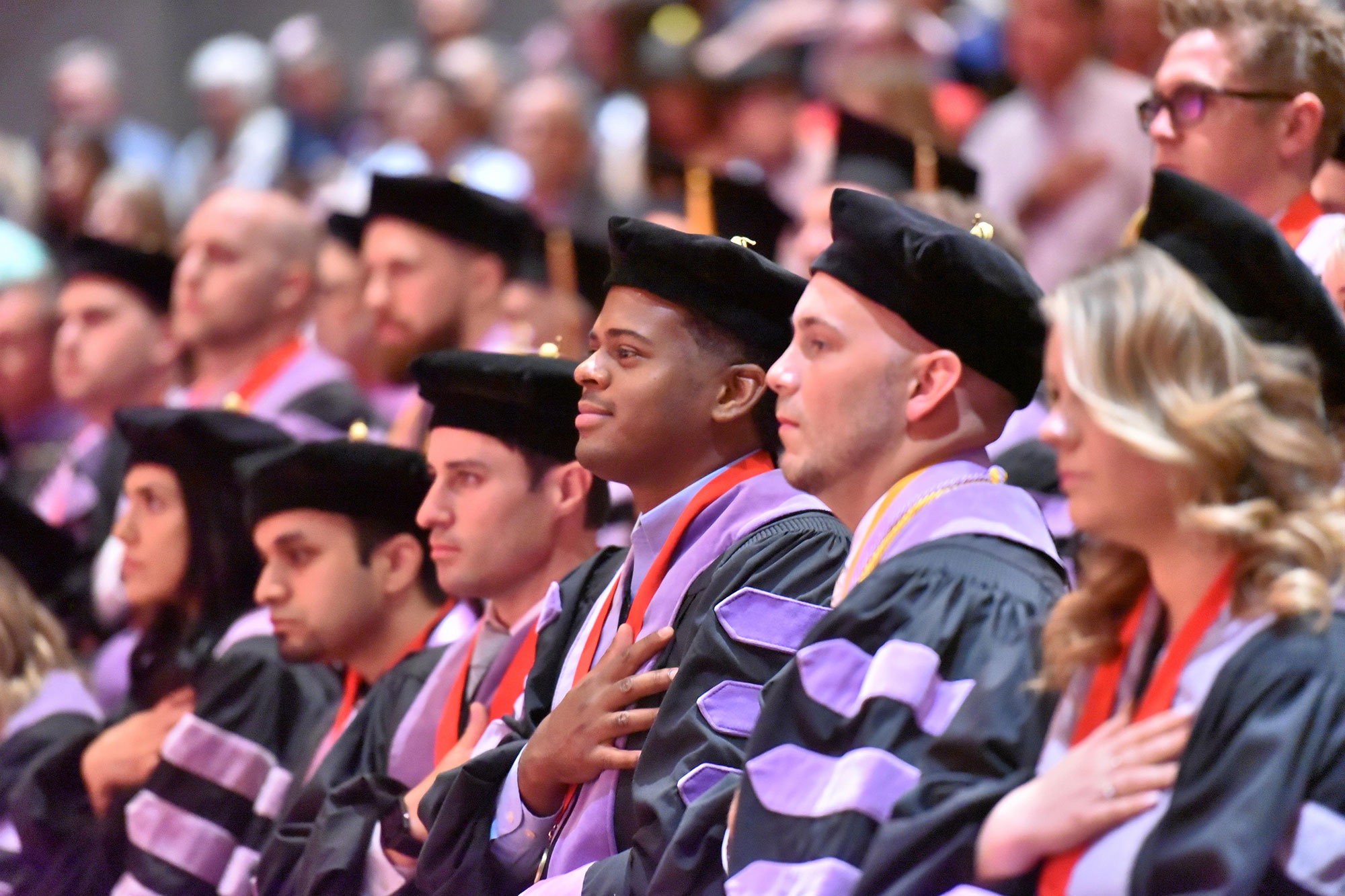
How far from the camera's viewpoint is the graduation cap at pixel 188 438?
5.16 metres

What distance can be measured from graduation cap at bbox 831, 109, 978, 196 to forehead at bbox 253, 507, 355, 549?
202 centimetres

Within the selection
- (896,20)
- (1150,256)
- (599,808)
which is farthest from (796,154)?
(1150,256)

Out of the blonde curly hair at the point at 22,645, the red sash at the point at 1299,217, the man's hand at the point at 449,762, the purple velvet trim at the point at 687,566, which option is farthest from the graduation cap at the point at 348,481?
the red sash at the point at 1299,217

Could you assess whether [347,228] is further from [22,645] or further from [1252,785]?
[1252,785]

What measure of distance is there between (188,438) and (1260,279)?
11.7 ft

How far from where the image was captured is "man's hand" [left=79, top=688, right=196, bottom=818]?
16.0 ft

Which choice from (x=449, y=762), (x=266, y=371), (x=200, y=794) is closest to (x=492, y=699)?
(x=449, y=762)

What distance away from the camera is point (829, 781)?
2.58 meters

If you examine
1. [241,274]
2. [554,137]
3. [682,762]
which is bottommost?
[682,762]

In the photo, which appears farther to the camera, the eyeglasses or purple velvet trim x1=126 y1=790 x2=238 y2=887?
purple velvet trim x1=126 y1=790 x2=238 y2=887

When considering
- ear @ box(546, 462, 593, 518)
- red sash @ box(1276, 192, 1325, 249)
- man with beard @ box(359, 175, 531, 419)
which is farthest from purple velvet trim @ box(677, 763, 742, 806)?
man with beard @ box(359, 175, 531, 419)

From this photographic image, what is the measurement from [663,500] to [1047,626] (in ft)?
3.93

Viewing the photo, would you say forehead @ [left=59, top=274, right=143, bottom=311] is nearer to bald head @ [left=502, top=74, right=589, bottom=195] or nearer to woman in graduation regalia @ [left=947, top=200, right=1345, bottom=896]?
bald head @ [left=502, top=74, right=589, bottom=195]

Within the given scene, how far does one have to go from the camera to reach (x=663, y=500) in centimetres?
352
